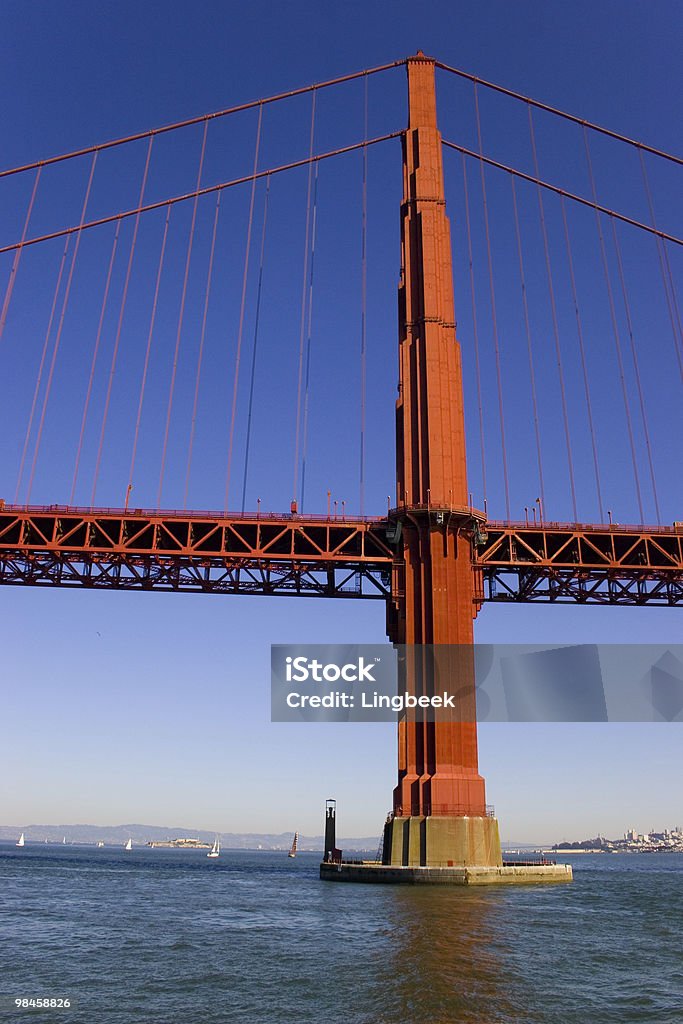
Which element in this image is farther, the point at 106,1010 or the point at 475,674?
the point at 475,674

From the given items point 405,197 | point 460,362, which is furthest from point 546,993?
point 405,197

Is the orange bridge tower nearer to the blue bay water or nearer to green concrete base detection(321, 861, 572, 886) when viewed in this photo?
green concrete base detection(321, 861, 572, 886)

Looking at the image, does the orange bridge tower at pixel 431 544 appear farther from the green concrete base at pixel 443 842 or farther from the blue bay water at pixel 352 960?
the blue bay water at pixel 352 960

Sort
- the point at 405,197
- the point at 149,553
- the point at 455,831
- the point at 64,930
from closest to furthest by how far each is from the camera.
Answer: the point at 64,930 → the point at 455,831 → the point at 149,553 → the point at 405,197

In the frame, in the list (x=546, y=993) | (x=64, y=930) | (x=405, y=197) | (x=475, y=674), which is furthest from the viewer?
(x=405, y=197)

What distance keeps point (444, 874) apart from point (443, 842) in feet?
5.52

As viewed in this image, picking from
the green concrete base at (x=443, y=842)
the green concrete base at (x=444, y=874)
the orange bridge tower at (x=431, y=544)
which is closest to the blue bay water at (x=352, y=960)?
the green concrete base at (x=444, y=874)

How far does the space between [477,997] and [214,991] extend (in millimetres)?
5611

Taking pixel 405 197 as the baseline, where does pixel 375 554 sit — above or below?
below

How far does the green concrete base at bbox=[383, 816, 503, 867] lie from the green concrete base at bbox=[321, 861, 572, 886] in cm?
61

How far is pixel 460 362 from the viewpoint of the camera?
5569 cm

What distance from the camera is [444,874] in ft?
137

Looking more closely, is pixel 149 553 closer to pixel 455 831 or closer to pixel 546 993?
pixel 455 831

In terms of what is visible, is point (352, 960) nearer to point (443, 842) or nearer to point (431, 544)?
point (443, 842)
